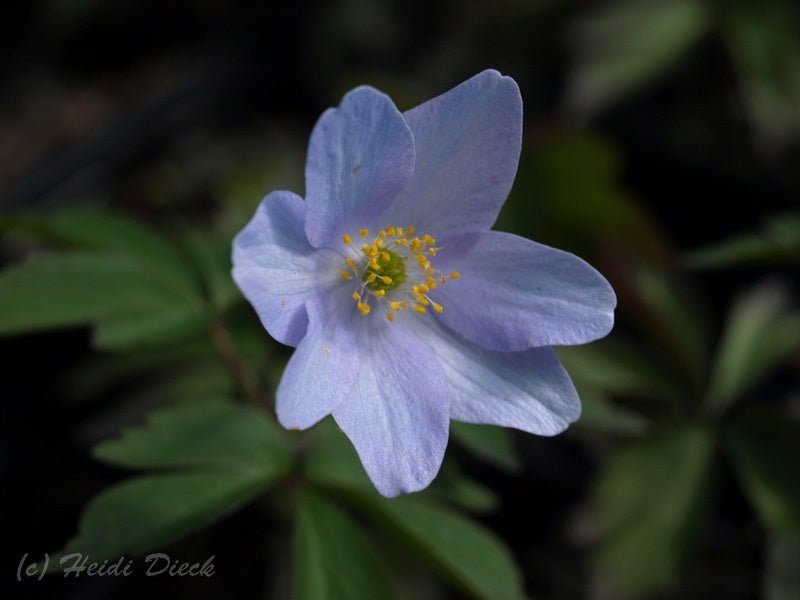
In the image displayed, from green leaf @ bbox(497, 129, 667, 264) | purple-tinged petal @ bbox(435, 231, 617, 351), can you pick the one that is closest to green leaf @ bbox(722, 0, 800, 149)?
green leaf @ bbox(497, 129, 667, 264)

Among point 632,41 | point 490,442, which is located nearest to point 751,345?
point 490,442

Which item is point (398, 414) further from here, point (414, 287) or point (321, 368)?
point (414, 287)

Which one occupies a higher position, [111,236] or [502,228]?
[111,236]

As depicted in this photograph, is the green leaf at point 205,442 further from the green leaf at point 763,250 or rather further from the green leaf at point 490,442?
the green leaf at point 763,250

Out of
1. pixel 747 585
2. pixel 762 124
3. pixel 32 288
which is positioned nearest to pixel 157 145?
pixel 32 288

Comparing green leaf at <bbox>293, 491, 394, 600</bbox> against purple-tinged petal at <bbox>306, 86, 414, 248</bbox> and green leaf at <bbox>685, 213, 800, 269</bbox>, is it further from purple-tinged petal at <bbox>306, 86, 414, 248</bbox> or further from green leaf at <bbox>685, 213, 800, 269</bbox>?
green leaf at <bbox>685, 213, 800, 269</bbox>
